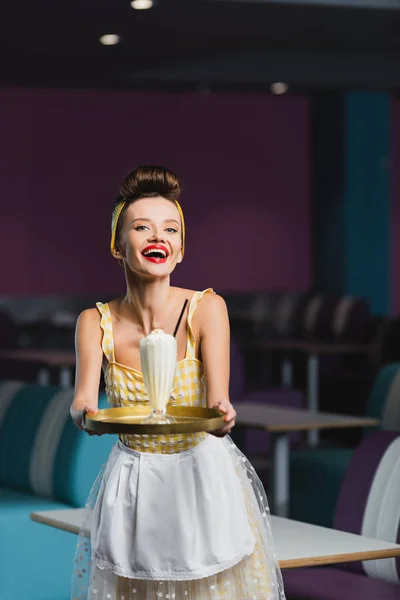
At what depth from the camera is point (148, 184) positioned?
257cm

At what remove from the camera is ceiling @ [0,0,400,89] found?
7.59 meters

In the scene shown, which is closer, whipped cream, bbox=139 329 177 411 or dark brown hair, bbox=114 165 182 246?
whipped cream, bbox=139 329 177 411

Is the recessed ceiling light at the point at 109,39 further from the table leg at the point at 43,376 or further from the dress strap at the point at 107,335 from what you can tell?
the dress strap at the point at 107,335

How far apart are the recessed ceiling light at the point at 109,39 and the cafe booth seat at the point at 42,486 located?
3.80 metres

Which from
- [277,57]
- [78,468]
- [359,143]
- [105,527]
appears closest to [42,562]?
[78,468]

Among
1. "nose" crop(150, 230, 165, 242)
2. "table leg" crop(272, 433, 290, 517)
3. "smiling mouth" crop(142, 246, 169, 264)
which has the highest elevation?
"nose" crop(150, 230, 165, 242)

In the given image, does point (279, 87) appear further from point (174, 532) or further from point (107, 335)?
point (174, 532)

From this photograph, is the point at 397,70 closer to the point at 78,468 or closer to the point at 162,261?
the point at 78,468

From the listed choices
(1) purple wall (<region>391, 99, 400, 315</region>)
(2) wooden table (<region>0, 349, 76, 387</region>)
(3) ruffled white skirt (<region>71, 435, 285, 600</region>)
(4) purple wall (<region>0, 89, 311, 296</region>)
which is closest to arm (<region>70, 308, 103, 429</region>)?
(3) ruffled white skirt (<region>71, 435, 285, 600</region>)

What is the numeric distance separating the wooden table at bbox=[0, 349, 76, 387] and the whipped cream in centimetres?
644

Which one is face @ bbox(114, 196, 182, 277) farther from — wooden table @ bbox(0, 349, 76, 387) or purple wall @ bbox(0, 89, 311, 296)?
purple wall @ bbox(0, 89, 311, 296)

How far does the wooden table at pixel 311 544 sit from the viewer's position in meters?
3.03

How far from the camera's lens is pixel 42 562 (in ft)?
14.6

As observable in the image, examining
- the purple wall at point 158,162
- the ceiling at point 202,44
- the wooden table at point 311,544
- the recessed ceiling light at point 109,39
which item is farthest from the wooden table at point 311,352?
the wooden table at point 311,544
